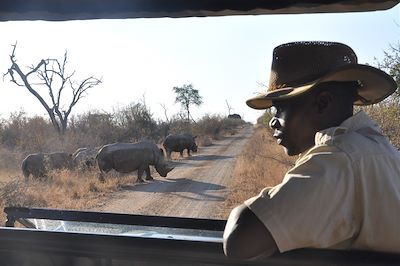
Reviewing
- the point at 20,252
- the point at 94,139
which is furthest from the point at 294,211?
the point at 94,139

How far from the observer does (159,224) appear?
238 cm

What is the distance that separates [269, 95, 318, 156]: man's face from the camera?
1.38 metres

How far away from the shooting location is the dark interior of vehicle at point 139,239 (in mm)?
1251

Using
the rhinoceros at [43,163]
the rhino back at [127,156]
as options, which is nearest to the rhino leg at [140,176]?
the rhino back at [127,156]

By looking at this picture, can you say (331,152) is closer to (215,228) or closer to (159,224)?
(215,228)

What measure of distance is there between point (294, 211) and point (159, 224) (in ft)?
4.31

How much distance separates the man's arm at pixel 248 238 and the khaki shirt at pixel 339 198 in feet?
0.06

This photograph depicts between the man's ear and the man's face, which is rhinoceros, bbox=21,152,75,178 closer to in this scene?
the man's face

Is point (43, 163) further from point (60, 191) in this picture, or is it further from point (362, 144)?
point (362, 144)

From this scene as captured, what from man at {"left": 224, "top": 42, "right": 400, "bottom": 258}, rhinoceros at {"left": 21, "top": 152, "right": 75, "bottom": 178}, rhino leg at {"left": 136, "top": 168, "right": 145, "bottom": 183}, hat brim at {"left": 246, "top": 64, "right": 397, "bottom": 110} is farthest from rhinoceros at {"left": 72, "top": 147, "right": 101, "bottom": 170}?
man at {"left": 224, "top": 42, "right": 400, "bottom": 258}

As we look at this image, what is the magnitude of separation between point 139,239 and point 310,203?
0.48 metres

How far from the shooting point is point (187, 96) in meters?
31.8

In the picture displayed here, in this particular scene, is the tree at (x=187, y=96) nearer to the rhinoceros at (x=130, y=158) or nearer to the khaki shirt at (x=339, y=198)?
the rhinoceros at (x=130, y=158)

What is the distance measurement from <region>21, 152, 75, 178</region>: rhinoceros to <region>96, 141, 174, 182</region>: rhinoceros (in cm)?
95
